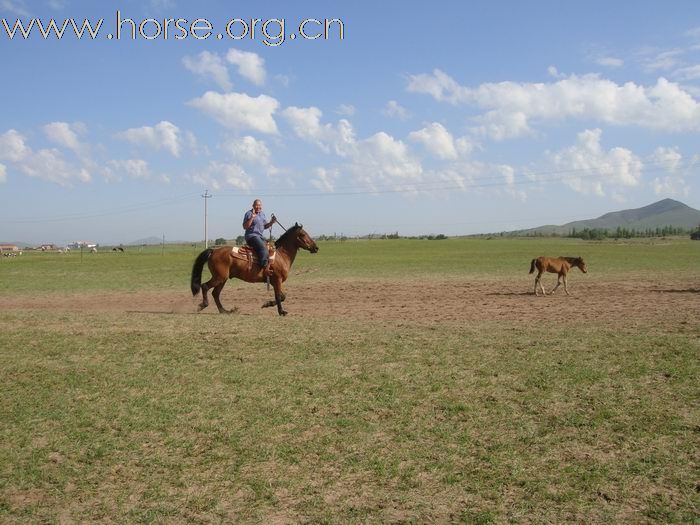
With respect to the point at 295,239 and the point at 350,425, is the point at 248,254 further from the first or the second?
the point at 350,425

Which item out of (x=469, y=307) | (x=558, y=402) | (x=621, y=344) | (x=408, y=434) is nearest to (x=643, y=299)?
(x=469, y=307)

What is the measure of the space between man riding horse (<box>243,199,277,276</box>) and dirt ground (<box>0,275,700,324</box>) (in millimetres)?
1358

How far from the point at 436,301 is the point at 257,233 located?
19.7 ft

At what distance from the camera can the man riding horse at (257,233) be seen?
13492 millimetres

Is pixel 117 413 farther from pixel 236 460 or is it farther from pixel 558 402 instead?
pixel 558 402

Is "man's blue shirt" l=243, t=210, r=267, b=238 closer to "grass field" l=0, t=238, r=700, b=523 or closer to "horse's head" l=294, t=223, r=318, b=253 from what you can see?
"horse's head" l=294, t=223, r=318, b=253

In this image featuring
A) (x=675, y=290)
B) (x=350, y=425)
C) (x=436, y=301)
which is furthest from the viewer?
(x=675, y=290)

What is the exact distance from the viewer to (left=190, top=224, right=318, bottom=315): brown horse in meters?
13.7

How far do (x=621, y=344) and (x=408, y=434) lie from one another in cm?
553

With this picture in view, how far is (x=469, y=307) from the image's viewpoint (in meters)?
15.1

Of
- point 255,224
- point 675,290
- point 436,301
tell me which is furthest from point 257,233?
point 675,290

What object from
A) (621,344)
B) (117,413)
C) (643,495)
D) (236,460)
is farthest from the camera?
(621,344)

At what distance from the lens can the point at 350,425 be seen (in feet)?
19.3

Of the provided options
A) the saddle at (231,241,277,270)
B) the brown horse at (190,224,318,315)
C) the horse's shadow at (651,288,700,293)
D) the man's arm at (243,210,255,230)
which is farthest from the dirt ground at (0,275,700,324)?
the man's arm at (243,210,255,230)
